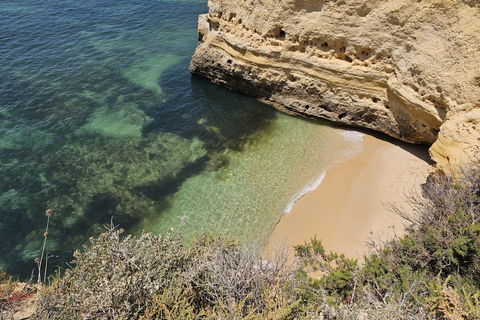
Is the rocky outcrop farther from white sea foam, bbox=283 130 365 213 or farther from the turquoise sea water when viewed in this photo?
the turquoise sea water

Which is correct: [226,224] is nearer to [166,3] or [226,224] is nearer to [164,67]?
[164,67]

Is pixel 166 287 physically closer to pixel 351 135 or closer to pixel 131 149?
pixel 131 149

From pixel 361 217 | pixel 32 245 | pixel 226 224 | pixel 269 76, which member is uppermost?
pixel 269 76

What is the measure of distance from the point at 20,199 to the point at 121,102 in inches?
306

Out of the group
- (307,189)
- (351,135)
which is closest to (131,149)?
(307,189)

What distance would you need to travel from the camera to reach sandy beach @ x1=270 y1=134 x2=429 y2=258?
1141cm

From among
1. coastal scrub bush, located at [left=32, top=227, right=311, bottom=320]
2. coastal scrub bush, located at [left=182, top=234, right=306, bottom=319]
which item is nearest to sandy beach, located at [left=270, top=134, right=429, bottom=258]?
coastal scrub bush, located at [left=182, top=234, right=306, bottom=319]

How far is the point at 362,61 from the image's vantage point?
14.1 m

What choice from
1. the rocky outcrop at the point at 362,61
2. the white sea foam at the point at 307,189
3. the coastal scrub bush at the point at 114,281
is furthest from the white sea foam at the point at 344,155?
the coastal scrub bush at the point at 114,281

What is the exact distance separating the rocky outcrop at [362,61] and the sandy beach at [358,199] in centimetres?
121

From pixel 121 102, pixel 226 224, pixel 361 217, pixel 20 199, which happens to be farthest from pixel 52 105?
pixel 361 217

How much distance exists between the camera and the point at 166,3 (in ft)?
99.6

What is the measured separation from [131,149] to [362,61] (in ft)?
37.1

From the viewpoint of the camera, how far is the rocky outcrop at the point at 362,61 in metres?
11.1
